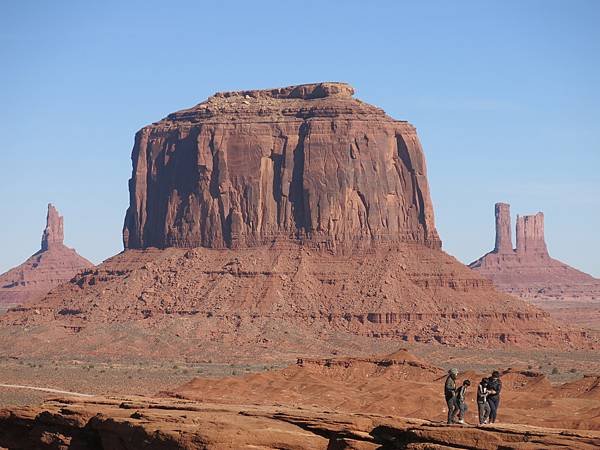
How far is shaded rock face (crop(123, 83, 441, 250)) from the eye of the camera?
12556cm

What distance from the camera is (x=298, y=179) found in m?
126

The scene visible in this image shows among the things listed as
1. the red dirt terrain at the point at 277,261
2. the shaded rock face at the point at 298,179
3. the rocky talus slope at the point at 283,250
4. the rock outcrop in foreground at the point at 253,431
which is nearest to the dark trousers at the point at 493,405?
the rock outcrop in foreground at the point at 253,431

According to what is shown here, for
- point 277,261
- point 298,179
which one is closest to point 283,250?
point 277,261

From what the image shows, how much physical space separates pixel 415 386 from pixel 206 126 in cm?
7383

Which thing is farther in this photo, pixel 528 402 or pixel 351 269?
pixel 351 269

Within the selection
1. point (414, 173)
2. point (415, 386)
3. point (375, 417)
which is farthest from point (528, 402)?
point (414, 173)

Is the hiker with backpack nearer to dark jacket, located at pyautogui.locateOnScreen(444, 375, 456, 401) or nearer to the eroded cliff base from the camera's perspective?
dark jacket, located at pyautogui.locateOnScreen(444, 375, 456, 401)

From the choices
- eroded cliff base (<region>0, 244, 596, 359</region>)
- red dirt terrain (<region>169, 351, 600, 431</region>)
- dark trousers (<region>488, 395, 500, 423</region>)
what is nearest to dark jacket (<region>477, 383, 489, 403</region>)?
dark trousers (<region>488, 395, 500, 423</region>)

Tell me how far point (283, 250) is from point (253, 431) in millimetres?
95193

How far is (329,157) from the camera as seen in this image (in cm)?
12550

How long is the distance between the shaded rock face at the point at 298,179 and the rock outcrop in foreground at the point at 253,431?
88511mm

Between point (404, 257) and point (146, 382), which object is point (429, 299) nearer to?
point (404, 257)

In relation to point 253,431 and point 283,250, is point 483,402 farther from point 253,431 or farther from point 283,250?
point 283,250

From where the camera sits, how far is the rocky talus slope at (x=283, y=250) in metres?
119
